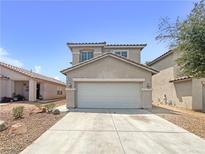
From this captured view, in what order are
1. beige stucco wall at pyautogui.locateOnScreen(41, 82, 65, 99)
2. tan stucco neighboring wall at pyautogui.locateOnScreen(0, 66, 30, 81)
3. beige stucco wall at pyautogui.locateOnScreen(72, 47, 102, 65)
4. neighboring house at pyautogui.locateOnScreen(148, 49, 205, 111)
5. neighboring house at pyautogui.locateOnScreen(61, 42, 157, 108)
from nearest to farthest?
neighboring house at pyautogui.locateOnScreen(61, 42, 157, 108) < neighboring house at pyautogui.locateOnScreen(148, 49, 205, 111) < beige stucco wall at pyautogui.locateOnScreen(72, 47, 102, 65) < tan stucco neighboring wall at pyautogui.locateOnScreen(0, 66, 30, 81) < beige stucco wall at pyautogui.locateOnScreen(41, 82, 65, 99)

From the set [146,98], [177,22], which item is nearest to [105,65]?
[146,98]

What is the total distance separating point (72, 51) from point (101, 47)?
3139mm

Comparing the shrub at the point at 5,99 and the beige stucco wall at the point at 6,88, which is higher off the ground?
the beige stucco wall at the point at 6,88

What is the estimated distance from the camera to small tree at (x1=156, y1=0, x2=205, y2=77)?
11281 millimetres

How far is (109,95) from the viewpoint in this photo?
63.7 feet

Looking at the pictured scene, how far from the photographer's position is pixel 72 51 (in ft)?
80.4

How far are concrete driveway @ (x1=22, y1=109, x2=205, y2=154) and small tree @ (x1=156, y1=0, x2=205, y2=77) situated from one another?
10.9ft

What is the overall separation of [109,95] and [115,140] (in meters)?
10.9

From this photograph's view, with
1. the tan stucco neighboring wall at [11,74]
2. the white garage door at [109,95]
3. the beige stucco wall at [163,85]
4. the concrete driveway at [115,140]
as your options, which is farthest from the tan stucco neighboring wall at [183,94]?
the tan stucco neighboring wall at [11,74]

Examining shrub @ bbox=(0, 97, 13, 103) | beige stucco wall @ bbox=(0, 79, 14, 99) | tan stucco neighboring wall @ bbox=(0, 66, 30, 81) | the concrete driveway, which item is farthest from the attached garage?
beige stucco wall @ bbox=(0, 79, 14, 99)

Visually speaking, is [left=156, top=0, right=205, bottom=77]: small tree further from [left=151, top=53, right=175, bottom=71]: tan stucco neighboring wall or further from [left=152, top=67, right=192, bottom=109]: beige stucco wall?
[left=151, top=53, right=175, bottom=71]: tan stucco neighboring wall

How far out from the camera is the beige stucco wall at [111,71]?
19328mm

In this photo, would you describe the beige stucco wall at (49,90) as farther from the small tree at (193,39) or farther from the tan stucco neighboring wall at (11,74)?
the small tree at (193,39)

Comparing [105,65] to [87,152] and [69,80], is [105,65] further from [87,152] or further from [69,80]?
[87,152]
